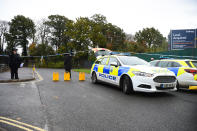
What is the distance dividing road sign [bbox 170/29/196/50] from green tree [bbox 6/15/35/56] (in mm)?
39633

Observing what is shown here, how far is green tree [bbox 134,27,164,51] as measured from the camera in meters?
52.9

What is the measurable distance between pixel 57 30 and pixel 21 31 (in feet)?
34.0

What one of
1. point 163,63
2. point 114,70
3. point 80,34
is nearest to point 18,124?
point 114,70

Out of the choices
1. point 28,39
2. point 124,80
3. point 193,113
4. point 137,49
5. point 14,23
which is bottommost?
point 193,113

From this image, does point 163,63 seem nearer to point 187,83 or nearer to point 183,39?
point 187,83

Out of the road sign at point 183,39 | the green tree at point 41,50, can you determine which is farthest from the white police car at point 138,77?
the green tree at point 41,50

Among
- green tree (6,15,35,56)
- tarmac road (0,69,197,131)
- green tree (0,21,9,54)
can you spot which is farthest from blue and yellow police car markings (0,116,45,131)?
green tree (6,15,35,56)

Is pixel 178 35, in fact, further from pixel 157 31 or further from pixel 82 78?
pixel 157 31

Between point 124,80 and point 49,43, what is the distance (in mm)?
45487

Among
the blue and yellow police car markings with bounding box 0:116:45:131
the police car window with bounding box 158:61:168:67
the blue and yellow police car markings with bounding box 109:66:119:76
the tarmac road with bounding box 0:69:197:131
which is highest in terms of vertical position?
the police car window with bounding box 158:61:168:67

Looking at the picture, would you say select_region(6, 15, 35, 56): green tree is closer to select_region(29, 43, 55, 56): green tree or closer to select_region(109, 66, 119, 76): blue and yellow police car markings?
select_region(29, 43, 55, 56): green tree

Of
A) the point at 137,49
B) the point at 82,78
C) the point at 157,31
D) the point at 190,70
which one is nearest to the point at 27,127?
the point at 190,70

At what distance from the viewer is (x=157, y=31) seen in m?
53.7

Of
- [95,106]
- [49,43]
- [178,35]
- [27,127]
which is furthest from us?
[49,43]
